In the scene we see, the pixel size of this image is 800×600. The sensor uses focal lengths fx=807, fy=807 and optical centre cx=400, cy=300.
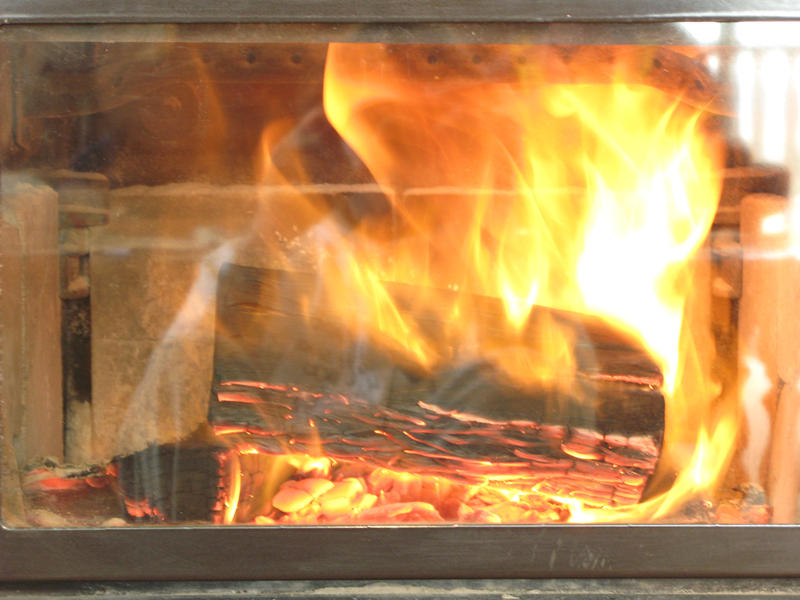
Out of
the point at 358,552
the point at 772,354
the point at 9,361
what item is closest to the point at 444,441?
the point at 358,552

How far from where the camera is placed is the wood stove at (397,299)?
0.89 m

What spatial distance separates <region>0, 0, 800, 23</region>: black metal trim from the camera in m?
0.88

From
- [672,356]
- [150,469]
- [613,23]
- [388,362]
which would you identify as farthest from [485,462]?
[613,23]

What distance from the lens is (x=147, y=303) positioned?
3.18ft

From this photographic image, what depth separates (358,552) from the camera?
35.2 inches

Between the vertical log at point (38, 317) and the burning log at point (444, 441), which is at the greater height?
the vertical log at point (38, 317)

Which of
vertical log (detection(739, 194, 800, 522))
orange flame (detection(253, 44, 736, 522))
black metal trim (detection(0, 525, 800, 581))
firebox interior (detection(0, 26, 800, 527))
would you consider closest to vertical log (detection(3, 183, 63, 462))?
firebox interior (detection(0, 26, 800, 527))

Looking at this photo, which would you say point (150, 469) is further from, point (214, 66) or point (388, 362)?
point (214, 66)

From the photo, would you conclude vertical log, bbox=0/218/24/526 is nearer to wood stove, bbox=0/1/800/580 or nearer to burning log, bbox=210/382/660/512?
wood stove, bbox=0/1/800/580

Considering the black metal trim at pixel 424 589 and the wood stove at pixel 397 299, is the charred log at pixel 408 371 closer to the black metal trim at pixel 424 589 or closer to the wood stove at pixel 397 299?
the wood stove at pixel 397 299

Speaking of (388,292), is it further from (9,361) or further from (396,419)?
(9,361)

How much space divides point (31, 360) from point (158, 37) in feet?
1.30

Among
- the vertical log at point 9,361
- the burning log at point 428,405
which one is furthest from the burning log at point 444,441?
the vertical log at point 9,361

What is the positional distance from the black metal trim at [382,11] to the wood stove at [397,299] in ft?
0.04
